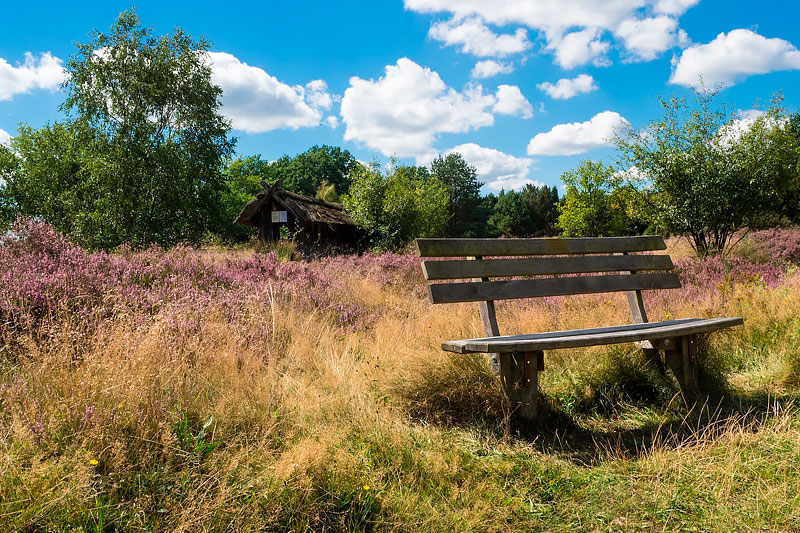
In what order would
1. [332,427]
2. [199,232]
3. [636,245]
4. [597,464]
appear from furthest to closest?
1. [199,232]
2. [636,245]
3. [597,464]
4. [332,427]

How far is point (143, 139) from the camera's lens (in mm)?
18625

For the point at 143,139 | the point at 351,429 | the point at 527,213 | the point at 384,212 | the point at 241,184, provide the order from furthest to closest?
the point at 527,213
the point at 241,184
the point at 384,212
the point at 143,139
the point at 351,429

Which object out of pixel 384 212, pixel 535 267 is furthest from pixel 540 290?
pixel 384 212

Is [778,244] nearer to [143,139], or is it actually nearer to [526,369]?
[526,369]

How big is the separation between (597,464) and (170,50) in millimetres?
21454

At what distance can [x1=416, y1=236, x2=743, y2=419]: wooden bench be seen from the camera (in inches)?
118

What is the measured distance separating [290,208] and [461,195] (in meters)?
41.2

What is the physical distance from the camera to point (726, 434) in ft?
9.34

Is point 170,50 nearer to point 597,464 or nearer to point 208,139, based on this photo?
point 208,139

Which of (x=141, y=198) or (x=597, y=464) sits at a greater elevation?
(x=141, y=198)

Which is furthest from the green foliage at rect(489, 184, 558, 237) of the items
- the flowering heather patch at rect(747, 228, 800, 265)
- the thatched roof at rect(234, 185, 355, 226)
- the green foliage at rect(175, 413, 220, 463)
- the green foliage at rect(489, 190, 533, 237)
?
the green foliage at rect(175, 413, 220, 463)

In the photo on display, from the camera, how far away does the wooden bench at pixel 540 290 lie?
3007 mm

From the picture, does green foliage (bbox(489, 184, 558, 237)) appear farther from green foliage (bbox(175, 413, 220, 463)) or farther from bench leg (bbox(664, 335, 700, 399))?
green foliage (bbox(175, 413, 220, 463))

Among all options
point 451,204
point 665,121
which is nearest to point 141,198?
point 665,121
